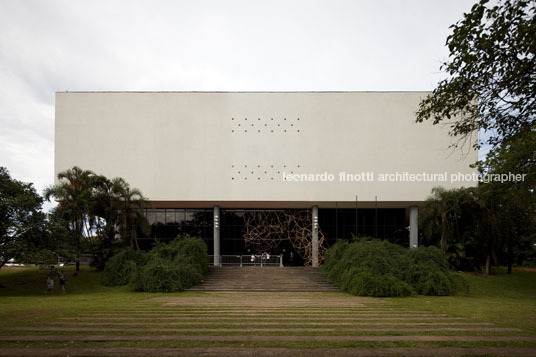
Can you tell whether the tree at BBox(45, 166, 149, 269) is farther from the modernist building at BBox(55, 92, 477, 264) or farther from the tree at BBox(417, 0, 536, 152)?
the tree at BBox(417, 0, 536, 152)

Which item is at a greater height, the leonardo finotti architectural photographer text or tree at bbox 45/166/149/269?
the leonardo finotti architectural photographer text

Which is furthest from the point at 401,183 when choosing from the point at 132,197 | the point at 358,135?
the point at 132,197

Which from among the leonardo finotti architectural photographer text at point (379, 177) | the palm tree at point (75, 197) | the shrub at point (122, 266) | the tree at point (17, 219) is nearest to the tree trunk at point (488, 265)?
the leonardo finotti architectural photographer text at point (379, 177)

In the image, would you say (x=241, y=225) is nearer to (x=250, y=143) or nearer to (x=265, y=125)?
(x=250, y=143)

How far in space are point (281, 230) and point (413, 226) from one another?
37.3 feet

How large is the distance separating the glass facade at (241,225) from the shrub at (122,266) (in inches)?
429

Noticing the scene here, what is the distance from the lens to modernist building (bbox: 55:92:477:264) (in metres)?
30.5

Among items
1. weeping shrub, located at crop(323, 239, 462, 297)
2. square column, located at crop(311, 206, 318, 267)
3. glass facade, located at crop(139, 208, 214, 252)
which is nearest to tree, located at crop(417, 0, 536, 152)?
weeping shrub, located at crop(323, 239, 462, 297)

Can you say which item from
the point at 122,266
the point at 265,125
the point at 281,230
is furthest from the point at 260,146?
the point at 122,266

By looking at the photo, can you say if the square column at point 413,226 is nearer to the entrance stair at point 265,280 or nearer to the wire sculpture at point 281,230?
the wire sculpture at point 281,230

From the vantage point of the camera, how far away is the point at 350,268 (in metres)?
20.8

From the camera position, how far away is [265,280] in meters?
24.0

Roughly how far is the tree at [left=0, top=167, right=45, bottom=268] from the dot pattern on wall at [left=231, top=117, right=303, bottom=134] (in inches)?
605

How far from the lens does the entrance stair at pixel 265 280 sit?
22.0 m
